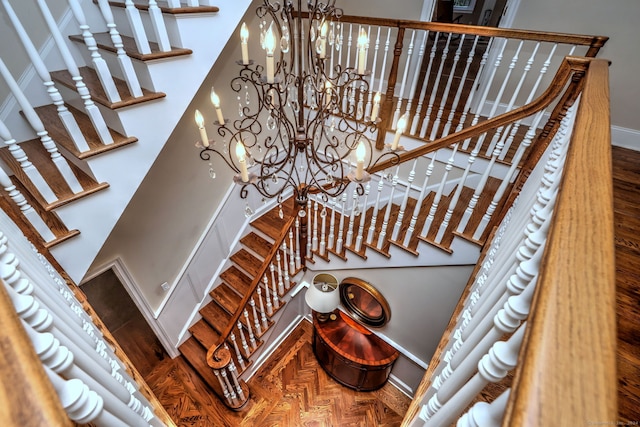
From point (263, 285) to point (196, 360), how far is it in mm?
1211

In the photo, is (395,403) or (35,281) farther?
(395,403)

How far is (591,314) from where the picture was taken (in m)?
0.33

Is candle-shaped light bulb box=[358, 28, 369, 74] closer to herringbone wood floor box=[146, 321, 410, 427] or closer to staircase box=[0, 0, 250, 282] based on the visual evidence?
staircase box=[0, 0, 250, 282]

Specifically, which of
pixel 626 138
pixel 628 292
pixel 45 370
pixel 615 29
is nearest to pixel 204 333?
pixel 45 370

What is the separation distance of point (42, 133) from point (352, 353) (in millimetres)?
2801

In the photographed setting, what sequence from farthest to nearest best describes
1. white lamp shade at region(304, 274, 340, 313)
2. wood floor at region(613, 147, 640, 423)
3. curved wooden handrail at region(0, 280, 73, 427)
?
white lamp shade at region(304, 274, 340, 313) < wood floor at region(613, 147, 640, 423) < curved wooden handrail at region(0, 280, 73, 427)

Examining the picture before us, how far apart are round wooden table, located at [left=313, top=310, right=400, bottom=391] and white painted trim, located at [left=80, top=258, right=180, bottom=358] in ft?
5.25

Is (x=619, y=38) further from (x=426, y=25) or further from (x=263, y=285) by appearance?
(x=263, y=285)

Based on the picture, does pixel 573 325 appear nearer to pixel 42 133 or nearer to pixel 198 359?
pixel 42 133

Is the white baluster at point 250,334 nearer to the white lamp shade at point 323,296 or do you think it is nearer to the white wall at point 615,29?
the white lamp shade at point 323,296

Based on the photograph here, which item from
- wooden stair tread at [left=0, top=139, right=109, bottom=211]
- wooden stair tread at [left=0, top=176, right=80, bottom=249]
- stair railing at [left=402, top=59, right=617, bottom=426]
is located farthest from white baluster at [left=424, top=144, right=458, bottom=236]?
wooden stair tread at [left=0, top=176, right=80, bottom=249]

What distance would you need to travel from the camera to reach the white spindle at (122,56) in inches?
47.6

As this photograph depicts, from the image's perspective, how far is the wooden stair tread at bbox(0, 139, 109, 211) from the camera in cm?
127

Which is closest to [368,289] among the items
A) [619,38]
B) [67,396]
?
[67,396]
